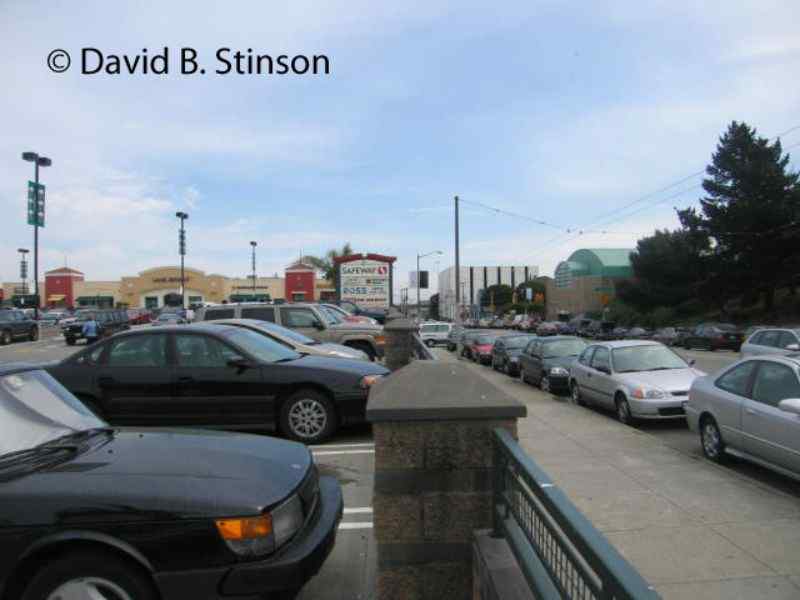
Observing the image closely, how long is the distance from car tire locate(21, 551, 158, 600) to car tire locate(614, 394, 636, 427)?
916 cm

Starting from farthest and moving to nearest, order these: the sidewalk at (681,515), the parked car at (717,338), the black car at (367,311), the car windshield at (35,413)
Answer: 1. the parked car at (717,338)
2. the black car at (367,311)
3. the sidewalk at (681,515)
4. the car windshield at (35,413)

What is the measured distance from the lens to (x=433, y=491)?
3.33 metres

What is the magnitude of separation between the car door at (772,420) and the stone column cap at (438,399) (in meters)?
4.05

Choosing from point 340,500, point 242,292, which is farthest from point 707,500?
point 242,292

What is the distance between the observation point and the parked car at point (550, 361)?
51.0 ft

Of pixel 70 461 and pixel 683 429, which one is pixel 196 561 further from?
pixel 683 429

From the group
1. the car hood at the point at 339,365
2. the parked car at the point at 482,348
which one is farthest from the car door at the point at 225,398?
the parked car at the point at 482,348

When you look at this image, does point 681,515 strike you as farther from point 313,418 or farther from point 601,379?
point 601,379

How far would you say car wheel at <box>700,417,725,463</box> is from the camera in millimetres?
7633

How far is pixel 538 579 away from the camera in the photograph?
7.79 feet

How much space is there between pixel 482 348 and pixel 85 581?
27477 mm

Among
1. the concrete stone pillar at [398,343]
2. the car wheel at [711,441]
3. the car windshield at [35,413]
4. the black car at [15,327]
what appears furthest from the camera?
the black car at [15,327]

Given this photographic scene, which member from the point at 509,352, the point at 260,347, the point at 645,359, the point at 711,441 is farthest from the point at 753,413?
the point at 509,352

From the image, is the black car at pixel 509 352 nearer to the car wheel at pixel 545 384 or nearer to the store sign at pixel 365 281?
the car wheel at pixel 545 384
